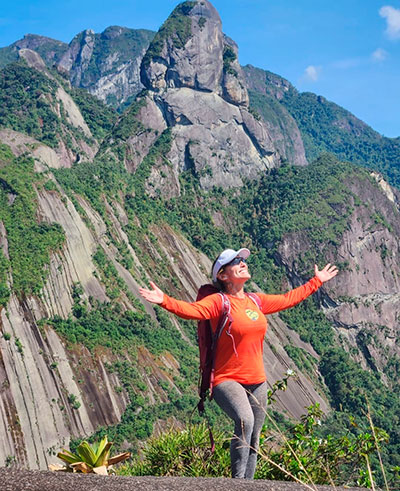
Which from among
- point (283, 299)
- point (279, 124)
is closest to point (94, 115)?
point (279, 124)

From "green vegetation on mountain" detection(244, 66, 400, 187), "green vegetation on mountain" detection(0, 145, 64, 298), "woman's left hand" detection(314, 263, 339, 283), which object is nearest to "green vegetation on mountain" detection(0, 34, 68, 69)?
"green vegetation on mountain" detection(244, 66, 400, 187)

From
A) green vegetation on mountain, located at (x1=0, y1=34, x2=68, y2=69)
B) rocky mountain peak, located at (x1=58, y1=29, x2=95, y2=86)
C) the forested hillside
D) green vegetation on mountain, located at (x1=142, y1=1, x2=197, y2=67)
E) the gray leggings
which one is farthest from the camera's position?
green vegetation on mountain, located at (x1=0, y1=34, x2=68, y2=69)

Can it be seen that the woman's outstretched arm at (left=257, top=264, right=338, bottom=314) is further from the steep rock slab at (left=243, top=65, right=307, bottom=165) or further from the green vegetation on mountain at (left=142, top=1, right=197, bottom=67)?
the steep rock slab at (left=243, top=65, right=307, bottom=165)

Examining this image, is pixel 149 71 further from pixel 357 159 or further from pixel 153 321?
pixel 357 159

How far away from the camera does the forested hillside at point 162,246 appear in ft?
125

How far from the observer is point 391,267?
82875mm

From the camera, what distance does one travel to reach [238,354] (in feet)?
18.7

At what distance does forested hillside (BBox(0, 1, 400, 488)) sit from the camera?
125 ft

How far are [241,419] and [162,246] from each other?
60.1 metres

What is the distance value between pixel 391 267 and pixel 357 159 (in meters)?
83.0

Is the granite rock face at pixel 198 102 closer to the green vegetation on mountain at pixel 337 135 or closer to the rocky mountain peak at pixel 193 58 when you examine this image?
the rocky mountain peak at pixel 193 58

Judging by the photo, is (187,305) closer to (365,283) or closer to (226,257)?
(226,257)

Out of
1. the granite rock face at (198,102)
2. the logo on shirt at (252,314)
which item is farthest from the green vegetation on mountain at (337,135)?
the logo on shirt at (252,314)

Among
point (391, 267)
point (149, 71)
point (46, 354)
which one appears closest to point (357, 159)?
point (391, 267)
